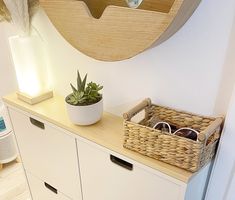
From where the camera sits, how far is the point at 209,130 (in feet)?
2.50

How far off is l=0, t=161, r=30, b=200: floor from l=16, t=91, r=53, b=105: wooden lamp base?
858 mm

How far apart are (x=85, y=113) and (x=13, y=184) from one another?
48.3 inches

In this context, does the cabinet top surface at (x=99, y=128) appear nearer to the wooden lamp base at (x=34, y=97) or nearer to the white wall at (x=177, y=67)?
the wooden lamp base at (x=34, y=97)

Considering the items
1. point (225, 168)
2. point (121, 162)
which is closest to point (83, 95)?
point (121, 162)

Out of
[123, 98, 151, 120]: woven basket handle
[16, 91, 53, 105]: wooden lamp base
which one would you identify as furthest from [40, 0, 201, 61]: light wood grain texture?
A: [16, 91, 53, 105]: wooden lamp base

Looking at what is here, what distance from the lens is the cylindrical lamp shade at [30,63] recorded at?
1.18 m

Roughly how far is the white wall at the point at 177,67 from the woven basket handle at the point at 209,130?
0.24 feet

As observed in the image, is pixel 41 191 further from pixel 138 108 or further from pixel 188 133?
pixel 188 133

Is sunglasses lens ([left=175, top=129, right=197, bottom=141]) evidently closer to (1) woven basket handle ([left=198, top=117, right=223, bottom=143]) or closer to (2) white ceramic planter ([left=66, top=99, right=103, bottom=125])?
(1) woven basket handle ([left=198, top=117, right=223, bottom=143])

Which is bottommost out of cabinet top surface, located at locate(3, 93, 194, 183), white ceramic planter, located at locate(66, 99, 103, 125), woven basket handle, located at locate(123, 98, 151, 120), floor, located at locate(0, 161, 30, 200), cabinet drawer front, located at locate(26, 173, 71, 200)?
floor, located at locate(0, 161, 30, 200)

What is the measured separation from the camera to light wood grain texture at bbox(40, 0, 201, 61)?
0.75 m

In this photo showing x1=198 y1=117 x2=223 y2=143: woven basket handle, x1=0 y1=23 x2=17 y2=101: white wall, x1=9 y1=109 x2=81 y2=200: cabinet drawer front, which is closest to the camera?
x1=198 y1=117 x2=223 y2=143: woven basket handle

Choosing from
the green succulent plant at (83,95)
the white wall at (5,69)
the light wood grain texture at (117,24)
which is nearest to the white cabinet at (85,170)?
the green succulent plant at (83,95)

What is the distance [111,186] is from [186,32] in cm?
64
